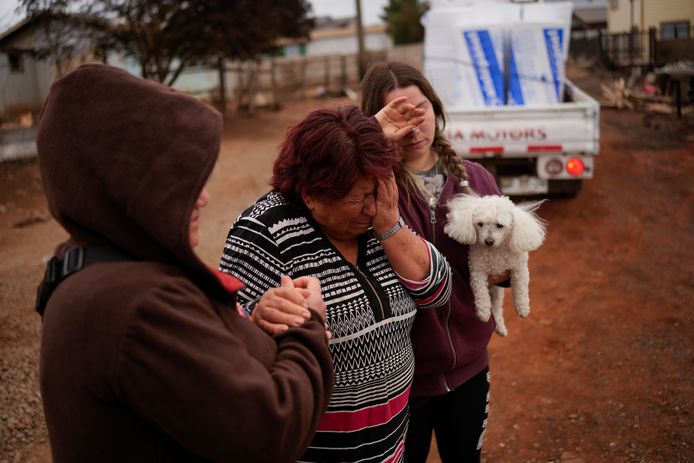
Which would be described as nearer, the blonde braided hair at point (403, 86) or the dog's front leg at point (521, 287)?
the blonde braided hair at point (403, 86)

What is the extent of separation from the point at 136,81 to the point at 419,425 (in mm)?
1754

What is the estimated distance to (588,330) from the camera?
16.2ft

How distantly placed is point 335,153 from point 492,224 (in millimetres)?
812

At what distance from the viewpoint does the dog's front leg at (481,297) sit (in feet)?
7.72

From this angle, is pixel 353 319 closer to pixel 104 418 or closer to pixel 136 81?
pixel 104 418

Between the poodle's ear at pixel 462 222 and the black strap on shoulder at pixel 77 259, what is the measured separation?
1.35 metres

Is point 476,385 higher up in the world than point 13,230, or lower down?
higher up

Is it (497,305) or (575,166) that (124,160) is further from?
(575,166)

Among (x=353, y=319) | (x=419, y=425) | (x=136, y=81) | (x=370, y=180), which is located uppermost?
(x=136, y=81)

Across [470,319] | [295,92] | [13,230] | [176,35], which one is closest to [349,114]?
[470,319]

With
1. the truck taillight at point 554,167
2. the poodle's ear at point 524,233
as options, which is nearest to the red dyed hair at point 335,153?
the poodle's ear at point 524,233

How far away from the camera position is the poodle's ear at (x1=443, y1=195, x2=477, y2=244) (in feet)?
7.36

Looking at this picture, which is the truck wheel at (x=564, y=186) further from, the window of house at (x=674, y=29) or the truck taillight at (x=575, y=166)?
the window of house at (x=674, y=29)

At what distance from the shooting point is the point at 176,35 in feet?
52.1
